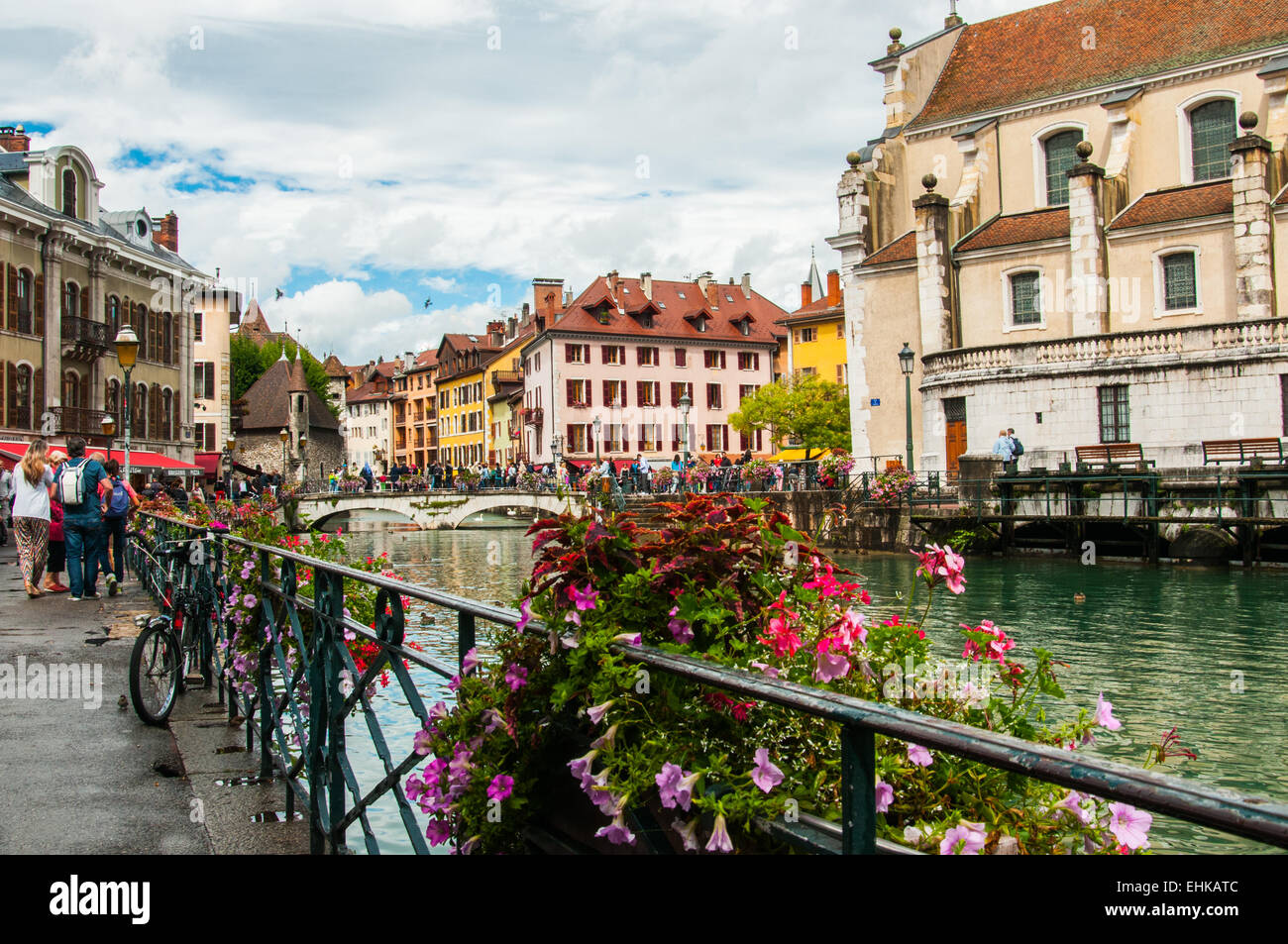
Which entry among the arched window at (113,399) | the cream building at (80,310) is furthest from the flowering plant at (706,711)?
the arched window at (113,399)

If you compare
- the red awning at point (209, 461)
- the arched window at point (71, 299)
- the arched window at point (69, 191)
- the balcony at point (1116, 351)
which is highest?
the arched window at point (69, 191)

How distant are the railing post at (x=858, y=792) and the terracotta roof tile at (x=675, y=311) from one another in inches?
3027

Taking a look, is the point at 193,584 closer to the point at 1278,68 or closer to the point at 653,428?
the point at 1278,68

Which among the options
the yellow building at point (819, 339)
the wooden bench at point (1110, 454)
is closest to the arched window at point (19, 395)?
the wooden bench at point (1110, 454)

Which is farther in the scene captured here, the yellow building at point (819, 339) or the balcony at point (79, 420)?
the yellow building at point (819, 339)

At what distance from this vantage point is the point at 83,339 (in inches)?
1585

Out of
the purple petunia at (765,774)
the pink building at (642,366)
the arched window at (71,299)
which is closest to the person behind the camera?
the purple petunia at (765,774)

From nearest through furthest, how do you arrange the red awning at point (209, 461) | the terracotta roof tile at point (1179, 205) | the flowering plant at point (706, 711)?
the flowering plant at point (706, 711) → the terracotta roof tile at point (1179, 205) → the red awning at point (209, 461)

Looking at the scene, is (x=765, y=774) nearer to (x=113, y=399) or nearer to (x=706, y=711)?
(x=706, y=711)

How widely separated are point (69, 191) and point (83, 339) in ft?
18.8

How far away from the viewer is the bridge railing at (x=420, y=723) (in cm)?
150

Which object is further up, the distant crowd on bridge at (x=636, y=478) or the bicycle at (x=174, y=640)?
the distant crowd on bridge at (x=636, y=478)

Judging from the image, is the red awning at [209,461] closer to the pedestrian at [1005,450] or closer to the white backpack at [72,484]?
the pedestrian at [1005,450]

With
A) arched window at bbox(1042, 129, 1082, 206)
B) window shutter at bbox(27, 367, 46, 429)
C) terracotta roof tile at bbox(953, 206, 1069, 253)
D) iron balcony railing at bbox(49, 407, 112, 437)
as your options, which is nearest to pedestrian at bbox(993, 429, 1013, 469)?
terracotta roof tile at bbox(953, 206, 1069, 253)
